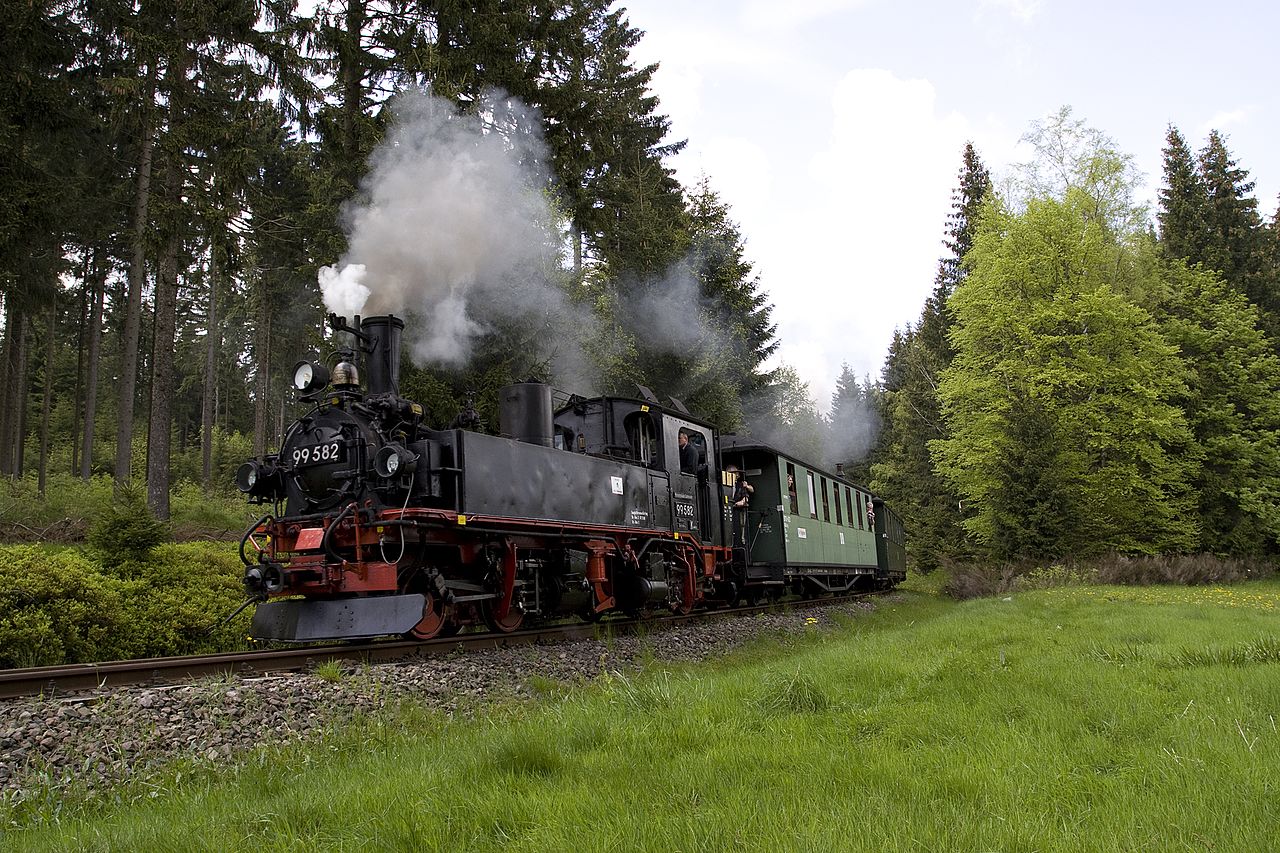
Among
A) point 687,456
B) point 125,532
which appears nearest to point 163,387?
point 125,532

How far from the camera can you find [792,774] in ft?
10.6

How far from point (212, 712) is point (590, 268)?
2118cm

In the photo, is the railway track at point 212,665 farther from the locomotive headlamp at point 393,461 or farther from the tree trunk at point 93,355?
the tree trunk at point 93,355

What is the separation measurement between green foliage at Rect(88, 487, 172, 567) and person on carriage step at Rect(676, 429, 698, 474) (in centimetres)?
730

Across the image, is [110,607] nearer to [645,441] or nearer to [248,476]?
[248,476]

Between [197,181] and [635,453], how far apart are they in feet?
37.6

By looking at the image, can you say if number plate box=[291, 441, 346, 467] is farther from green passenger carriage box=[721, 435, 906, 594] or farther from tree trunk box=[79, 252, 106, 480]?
tree trunk box=[79, 252, 106, 480]

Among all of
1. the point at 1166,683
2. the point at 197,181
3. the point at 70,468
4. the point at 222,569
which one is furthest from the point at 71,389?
the point at 1166,683

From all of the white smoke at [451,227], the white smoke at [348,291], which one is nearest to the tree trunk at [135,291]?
the white smoke at [451,227]

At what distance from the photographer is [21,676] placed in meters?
5.64

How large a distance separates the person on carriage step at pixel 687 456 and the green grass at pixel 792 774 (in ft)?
23.7

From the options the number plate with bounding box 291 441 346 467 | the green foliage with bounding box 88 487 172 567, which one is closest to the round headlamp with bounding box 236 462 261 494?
the number plate with bounding box 291 441 346 467

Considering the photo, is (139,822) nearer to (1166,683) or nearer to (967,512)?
(1166,683)

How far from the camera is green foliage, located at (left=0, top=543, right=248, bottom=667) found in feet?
26.6
